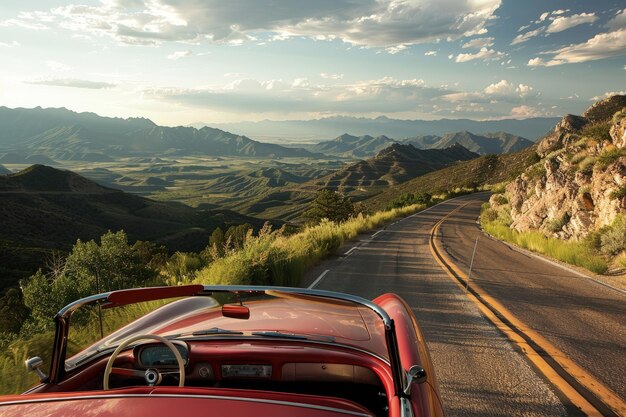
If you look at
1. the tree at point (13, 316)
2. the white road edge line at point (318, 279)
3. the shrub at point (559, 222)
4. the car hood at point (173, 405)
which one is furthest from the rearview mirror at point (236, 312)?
the tree at point (13, 316)

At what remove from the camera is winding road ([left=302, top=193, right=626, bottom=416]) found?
12.6 ft

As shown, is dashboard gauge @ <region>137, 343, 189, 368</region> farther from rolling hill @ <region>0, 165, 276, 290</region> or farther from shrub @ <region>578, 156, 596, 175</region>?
rolling hill @ <region>0, 165, 276, 290</region>

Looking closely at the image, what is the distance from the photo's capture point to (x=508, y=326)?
5.94m

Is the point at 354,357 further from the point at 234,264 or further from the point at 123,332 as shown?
the point at 234,264

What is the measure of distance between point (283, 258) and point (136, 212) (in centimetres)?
12199

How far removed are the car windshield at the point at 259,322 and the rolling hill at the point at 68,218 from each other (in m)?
44.1

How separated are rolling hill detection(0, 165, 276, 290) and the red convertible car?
1760 inches

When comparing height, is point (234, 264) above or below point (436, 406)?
below

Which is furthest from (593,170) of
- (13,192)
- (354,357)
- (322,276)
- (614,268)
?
(13,192)

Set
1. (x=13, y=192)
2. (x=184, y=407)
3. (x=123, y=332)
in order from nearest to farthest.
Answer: (x=184, y=407), (x=123, y=332), (x=13, y=192)

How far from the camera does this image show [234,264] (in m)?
8.32

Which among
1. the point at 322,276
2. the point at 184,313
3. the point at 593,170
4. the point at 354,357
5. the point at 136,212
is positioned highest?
the point at 593,170

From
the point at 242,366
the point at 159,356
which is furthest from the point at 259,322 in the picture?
the point at 159,356

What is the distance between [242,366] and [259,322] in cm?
51
